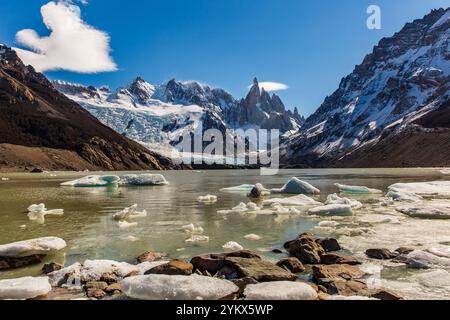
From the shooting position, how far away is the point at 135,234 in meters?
20.7

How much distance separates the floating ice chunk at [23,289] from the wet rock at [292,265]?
284 inches

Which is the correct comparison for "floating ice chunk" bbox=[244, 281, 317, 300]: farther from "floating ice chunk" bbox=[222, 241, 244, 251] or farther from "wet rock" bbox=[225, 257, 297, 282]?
"floating ice chunk" bbox=[222, 241, 244, 251]

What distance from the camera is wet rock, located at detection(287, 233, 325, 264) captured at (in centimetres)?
1477

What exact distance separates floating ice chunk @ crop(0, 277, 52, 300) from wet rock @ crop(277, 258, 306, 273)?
722 cm

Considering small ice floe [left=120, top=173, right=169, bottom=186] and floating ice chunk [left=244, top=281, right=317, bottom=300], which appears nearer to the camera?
floating ice chunk [left=244, top=281, right=317, bottom=300]

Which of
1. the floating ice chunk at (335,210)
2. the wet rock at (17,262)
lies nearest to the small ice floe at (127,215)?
the wet rock at (17,262)

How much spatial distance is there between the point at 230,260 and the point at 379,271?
4830 mm

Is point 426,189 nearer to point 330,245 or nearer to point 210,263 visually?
point 330,245

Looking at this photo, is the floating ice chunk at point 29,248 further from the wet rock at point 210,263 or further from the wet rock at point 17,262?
the wet rock at point 210,263

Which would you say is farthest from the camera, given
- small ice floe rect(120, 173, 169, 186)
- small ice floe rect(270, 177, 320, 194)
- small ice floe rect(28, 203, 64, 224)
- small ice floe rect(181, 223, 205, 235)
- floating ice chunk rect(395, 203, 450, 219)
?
small ice floe rect(120, 173, 169, 186)

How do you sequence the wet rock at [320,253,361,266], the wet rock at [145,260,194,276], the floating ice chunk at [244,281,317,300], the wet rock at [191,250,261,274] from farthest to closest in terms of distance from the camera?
the wet rock at [320,253,361,266]
the wet rock at [191,250,261,274]
the wet rock at [145,260,194,276]
the floating ice chunk at [244,281,317,300]

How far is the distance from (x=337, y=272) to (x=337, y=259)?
1970mm

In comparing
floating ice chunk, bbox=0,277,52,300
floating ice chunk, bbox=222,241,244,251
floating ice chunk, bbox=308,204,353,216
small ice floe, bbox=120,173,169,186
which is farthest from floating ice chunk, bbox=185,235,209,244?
small ice floe, bbox=120,173,169,186

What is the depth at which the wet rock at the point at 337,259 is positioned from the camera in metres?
14.3
